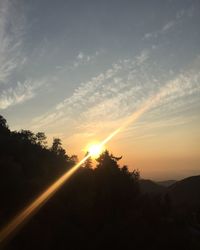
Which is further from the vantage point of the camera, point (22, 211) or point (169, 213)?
point (169, 213)

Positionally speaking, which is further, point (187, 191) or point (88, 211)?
point (187, 191)

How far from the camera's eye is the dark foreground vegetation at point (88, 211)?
1582 inches

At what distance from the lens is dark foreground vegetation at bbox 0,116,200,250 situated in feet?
132

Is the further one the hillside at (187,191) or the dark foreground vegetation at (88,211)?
the hillside at (187,191)

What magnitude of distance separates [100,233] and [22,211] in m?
9.98

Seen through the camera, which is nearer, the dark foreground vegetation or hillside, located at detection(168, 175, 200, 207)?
the dark foreground vegetation

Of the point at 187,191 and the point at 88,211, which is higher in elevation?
the point at 187,191

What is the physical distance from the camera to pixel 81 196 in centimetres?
5600

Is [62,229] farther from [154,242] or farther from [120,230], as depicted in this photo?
[154,242]

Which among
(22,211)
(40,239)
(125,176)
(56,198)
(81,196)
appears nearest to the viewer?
(40,239)

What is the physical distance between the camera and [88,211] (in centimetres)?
5166

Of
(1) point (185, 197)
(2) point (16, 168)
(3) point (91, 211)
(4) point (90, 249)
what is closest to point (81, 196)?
(3) point (91, 211)

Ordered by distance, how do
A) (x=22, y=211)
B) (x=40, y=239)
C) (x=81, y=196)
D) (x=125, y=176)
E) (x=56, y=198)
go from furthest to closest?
(x=125, y=176) → (x=81, y=196) → (x=56, y=198) → (x=22, y=211) → (x=40, y=239)

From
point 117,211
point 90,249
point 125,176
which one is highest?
point 125,176
